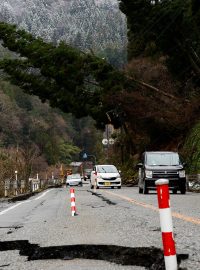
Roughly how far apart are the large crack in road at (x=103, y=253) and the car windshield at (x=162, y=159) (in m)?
17.9

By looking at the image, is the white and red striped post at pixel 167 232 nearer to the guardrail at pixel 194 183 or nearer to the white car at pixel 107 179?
the guardrail at pixel 194 183

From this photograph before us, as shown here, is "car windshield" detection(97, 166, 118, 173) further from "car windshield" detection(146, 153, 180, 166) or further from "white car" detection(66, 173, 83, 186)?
"white car" detection(66, 173, 83, 186)

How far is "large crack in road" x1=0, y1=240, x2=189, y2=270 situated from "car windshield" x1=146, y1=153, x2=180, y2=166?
1793cm

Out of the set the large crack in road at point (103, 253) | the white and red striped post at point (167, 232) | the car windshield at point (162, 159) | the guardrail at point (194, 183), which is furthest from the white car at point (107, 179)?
the white and red striped post at point (167, 232)

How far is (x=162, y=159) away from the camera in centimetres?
2608

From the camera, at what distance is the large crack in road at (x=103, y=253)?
667 cm

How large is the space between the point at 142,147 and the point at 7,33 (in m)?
14.3

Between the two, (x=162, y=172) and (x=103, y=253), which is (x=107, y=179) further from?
(x=103, y=253)

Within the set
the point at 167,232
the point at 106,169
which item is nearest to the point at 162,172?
the point at 106,169

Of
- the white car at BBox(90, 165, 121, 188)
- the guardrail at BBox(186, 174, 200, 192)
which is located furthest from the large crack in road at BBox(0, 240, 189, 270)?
the white car at BBox(90, 165, 121, 188)

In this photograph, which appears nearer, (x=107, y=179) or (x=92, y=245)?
→ (x=92, y=245)

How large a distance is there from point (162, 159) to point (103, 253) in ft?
61.9

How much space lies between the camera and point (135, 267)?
20.7 ft

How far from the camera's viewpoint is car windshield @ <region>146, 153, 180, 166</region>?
25812 millimetres
